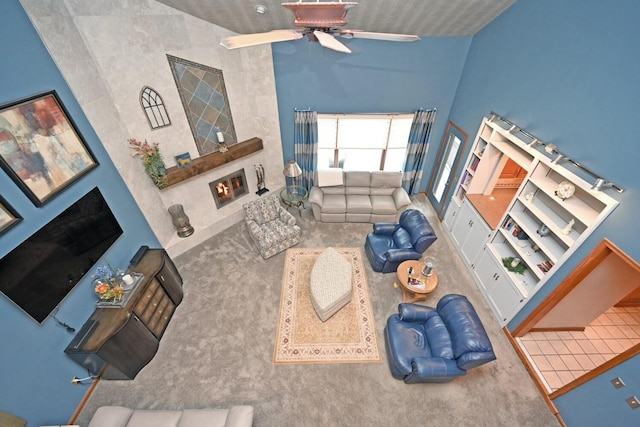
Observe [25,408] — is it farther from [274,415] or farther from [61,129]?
[61,129]

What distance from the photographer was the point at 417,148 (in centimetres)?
610

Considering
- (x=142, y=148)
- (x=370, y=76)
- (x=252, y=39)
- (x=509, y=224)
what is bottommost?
(x=509, y=224)

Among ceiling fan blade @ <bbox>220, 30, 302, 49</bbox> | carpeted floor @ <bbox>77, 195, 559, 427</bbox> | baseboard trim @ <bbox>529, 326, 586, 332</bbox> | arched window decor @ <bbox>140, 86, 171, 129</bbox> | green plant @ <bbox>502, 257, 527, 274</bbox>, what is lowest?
carpeted floor @ <bbox>77, 195, 559, 427</bbox>

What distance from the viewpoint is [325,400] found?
3307mm

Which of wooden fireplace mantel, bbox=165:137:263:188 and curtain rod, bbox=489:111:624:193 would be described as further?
wooden fireplace mantel, bbox=165:137:263:188

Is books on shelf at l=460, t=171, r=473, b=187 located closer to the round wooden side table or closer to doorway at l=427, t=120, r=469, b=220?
doorway at l=427, t=120, r=469, b=220

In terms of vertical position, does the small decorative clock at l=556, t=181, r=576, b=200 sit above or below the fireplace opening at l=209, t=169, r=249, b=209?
above

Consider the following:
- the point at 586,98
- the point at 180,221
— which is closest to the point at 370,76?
the point at 586,98

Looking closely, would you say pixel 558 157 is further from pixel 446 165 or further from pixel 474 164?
pixel 446 165

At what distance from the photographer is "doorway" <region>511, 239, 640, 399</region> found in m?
3.06

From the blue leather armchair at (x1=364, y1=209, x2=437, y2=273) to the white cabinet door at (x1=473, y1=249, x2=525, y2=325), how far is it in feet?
3.11

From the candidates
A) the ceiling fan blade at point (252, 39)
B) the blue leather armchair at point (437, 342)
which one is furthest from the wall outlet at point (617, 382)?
the ceiling fan blade at point (252, 39)

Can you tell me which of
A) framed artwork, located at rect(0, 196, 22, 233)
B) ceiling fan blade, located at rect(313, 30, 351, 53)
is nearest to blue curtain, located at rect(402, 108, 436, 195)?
ceiling fan blade, located at rect(313, 30, 351, 53)

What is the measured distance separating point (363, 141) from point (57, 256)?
5.68 metres
